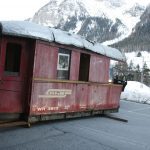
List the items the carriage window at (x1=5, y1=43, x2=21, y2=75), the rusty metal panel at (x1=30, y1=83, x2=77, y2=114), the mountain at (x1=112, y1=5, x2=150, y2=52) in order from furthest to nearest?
1. the mountain at (x1=112, y1=5, x2=150, y2=52)
2. the rusty metal panel at (x1=30, y1=83, x2=77, y2=114)
3. the carriage window at (x1=5, y1=43, x2=21, y2=75)

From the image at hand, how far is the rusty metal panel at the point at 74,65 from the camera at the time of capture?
12.3 meters

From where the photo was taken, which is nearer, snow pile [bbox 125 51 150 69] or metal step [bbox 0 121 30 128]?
metal step [bbox 0 121 30 128]

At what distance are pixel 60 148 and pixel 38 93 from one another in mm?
2593

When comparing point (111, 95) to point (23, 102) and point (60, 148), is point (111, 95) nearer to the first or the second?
point (23, 102)

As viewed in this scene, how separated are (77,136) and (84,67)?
13.5ft

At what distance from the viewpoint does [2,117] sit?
10.1 meters

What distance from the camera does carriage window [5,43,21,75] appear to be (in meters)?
10.4

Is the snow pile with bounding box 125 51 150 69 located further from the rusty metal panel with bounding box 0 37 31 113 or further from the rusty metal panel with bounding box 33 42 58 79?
→ the rusty metal panel with bounding box 0 37 31 113

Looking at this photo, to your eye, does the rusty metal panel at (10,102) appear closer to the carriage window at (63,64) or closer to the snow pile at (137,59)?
the carriage window at (63,64)

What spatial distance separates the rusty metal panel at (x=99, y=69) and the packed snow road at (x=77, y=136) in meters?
1.76

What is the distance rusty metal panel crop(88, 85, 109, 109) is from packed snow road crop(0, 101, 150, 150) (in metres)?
0.80

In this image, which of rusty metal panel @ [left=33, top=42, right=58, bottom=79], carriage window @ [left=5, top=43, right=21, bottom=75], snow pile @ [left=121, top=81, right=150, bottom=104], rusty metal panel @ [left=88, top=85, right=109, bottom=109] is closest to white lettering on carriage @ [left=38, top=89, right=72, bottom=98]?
rusty metal panel @ [left=33, top=42, right=58, bottom=79]

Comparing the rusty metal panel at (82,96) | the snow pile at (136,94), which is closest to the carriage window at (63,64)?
the rusty metal panel at (82,96)

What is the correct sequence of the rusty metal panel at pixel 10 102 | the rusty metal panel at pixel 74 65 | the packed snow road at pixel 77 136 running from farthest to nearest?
the rusty metal panel at pixel 74 65 → the rusty metal panel at pixel 10 102 → the packed snow road at pixel 77 136
